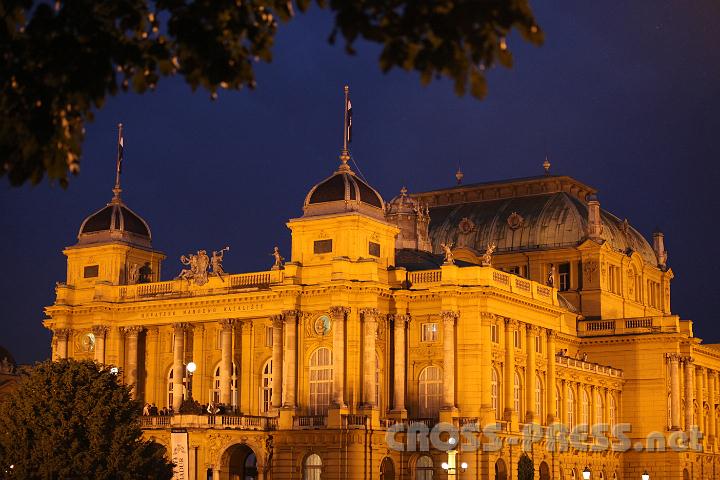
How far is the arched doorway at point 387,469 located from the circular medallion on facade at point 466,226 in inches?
1331

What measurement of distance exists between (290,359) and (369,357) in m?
4.70

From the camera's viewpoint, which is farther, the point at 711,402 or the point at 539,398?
the point at 711,402

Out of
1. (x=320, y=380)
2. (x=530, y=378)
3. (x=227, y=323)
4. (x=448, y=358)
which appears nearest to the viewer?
(x=448, y=358)

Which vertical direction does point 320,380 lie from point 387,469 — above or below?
above

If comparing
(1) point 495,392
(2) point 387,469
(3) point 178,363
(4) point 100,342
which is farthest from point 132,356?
(1) point 495,392

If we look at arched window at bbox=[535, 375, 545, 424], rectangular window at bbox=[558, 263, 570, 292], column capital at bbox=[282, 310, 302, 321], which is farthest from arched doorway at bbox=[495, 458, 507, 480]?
rectangular window at bbox=[558, 263, 570, 292]

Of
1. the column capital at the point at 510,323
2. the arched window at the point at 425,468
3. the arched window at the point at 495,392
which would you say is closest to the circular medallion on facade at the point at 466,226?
the column capital at the point at 510,323

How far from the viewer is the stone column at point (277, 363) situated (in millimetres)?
79562

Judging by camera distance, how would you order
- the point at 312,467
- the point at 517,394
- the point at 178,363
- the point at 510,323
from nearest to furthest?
the point at 312,467
the point at 510,323
the point at 517,394
the point at 178,363

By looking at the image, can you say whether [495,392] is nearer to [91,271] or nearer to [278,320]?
[278,320]

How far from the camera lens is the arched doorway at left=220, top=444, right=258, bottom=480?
78.8 metres

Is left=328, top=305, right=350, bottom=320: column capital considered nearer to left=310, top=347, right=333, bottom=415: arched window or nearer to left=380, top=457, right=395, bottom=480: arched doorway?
left=310, top=347, right=333, bottom=415: arched window

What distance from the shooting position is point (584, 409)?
9331 centimetres

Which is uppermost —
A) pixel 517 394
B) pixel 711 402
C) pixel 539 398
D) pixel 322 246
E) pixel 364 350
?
pixel 322 246
